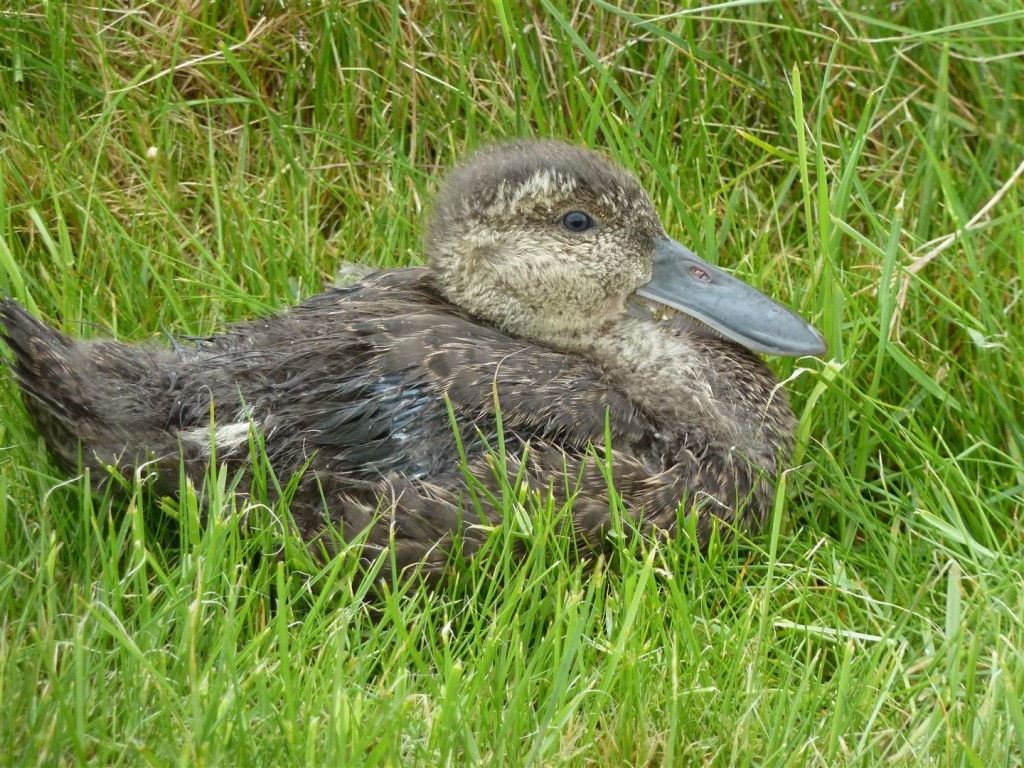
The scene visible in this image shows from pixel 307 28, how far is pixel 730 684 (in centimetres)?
284

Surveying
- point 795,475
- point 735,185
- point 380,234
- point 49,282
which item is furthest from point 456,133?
point 795,475

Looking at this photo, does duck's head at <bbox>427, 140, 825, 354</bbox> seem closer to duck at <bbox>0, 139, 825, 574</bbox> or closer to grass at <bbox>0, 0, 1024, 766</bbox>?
duck at <bbox>0, 139, 825, 574</bbox>

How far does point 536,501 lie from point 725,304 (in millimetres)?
797

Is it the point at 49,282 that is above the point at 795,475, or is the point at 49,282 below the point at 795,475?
above

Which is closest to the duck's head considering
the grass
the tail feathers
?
the grass

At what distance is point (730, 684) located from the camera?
8.86 feet

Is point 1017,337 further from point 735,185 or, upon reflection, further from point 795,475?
point 735,185

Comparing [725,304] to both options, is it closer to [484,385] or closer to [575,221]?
[575,221]

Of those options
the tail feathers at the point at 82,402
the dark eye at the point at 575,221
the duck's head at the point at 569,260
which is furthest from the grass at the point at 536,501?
the dark eye at the point at 575,221

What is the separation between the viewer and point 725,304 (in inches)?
138

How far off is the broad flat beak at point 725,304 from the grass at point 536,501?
0.58 ft

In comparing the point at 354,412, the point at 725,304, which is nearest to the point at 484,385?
the point at 354,412

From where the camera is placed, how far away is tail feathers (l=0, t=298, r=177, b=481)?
10.5 ft

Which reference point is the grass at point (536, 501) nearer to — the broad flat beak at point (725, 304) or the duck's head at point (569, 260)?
the broad flat beak at point (725, 304)
